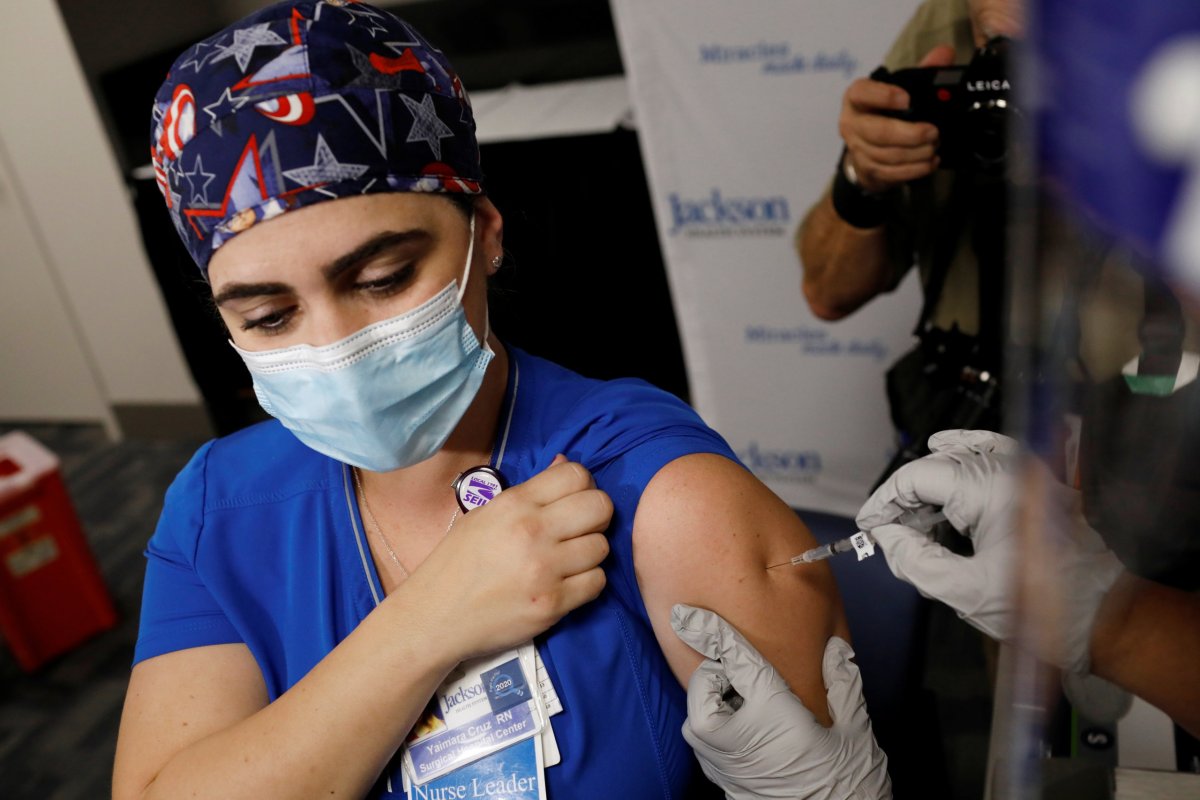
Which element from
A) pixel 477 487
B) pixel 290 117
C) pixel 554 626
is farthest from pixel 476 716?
pixel 290 117

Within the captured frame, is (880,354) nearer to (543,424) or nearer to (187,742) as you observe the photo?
(543,424)

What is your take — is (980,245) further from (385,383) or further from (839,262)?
(385,383)

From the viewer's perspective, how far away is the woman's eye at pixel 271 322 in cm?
99

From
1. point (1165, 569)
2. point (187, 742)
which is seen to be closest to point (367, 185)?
point (187, 742)

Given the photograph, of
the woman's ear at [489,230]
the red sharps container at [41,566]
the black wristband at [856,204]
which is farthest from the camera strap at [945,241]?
the red sharps container at [41,566]

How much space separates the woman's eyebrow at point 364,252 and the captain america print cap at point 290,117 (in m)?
0.04

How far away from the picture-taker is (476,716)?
98cm

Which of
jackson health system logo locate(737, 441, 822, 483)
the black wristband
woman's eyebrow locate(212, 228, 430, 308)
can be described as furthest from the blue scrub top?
jackson health system logo locate(737, 441, 822, 483)

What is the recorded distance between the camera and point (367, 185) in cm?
93

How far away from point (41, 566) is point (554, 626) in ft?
7.56

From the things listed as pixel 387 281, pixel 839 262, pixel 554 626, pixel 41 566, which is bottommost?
pixel 41 566

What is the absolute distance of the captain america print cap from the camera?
0.90 m

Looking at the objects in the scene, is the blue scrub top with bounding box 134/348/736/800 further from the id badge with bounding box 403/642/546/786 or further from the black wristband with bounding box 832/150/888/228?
the black wristband with bounding box 832/150/888/228

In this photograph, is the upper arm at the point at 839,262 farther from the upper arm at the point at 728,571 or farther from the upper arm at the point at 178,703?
the upper arm at the point at 178,703
